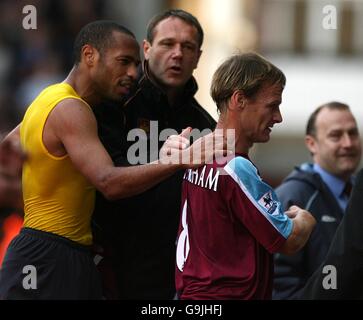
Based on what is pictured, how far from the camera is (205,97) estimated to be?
16.7 meters

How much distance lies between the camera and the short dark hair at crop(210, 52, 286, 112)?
5312mm

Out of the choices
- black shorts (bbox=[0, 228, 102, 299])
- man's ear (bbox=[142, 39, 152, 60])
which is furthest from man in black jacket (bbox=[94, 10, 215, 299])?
black shorts (bbox=[0, 228, 102, 299])

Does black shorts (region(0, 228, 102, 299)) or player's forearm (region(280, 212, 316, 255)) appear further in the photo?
black shorts (region(0, 228, 102, 299))

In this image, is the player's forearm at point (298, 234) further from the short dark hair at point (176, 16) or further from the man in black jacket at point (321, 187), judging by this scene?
the short dark hair at point (176, 16)

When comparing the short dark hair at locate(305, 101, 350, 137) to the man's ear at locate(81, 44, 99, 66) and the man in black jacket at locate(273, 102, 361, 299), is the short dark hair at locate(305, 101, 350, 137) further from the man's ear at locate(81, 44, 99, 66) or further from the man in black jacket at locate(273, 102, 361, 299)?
the man's ear at locate(81, 44, 99, 66)

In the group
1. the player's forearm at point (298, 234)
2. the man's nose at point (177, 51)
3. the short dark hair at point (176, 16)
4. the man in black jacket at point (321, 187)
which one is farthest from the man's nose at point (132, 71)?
the man in black jacket at point (321, 187)

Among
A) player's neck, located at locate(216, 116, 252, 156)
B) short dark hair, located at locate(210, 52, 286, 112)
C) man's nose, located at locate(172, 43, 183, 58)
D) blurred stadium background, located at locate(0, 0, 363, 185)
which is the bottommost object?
player's neck, located at locate(216, 116, 252, 156)

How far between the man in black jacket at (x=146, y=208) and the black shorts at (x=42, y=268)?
16.3 inches

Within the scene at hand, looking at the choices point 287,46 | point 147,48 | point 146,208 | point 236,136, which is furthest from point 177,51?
point 287,46

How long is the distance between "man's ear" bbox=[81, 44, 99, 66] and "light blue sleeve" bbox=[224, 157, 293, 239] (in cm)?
114
